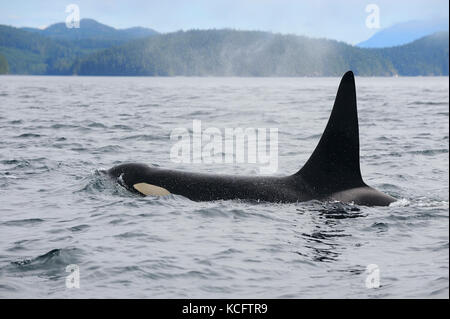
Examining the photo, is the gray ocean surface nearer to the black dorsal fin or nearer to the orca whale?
the orca whale

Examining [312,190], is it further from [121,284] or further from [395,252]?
[121,284]

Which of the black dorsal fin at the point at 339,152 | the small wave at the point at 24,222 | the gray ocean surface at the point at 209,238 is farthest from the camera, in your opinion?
the black dorsal fin at the point at 339,152

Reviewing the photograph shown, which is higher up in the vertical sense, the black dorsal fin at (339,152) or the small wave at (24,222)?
the black dorsal fin at (339,152)

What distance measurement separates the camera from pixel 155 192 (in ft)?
39.0

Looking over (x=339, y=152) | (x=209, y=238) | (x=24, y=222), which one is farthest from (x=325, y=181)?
(x=24, y=222)

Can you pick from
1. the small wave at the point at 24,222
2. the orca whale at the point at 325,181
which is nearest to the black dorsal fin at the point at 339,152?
the orca whale at the point at 325,181

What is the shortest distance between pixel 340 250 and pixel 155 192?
4.57 meters

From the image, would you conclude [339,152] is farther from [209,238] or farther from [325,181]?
[209,238]

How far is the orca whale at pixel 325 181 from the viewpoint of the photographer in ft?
34.6

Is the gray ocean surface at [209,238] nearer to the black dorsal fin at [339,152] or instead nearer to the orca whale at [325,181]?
the orca whale at [325,181]

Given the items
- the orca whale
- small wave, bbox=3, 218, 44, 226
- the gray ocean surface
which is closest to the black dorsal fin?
the orca whale

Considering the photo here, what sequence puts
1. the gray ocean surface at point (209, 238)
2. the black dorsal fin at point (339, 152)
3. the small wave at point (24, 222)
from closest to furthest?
the gray ocean surface at point (209, 238) → the small wave at point (24, 222) → the black dorsal fin at point (339, 152)

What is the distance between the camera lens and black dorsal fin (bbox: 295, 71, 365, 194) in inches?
412
